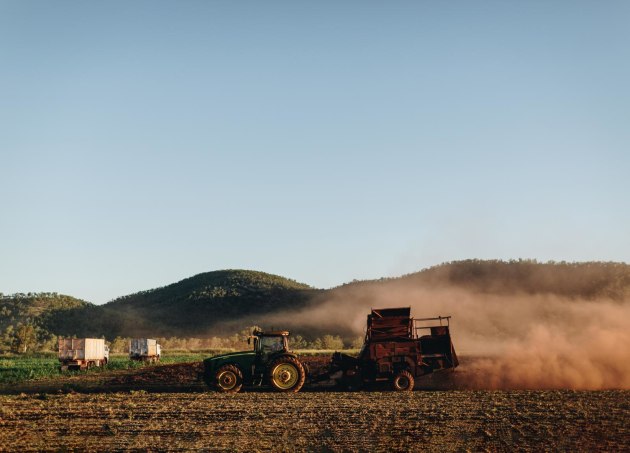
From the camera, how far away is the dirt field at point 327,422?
15469 mm

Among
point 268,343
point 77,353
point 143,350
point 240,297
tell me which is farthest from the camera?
point 240,297

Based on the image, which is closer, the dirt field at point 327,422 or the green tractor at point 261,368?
the dirt field at point 327,422

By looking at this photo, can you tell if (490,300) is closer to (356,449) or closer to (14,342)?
(14,342)

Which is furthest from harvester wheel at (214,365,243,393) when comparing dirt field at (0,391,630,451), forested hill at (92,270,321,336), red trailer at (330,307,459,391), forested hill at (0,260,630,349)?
forested hill at (92,270,321,336)

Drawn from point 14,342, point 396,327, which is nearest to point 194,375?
point 396,327

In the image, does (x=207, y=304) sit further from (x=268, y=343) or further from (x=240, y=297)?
(x=268, y=343)

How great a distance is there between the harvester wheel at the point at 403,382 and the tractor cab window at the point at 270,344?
5.33 meters

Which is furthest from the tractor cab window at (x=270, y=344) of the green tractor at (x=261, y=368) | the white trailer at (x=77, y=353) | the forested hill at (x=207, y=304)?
the forested hill at (x=207, y=304)

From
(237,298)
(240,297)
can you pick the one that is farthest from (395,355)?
(240,297)

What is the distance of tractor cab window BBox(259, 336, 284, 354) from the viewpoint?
27.5 m

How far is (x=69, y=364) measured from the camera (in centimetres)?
4825

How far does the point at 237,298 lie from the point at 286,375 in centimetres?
10478

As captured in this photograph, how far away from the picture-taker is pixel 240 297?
429ft

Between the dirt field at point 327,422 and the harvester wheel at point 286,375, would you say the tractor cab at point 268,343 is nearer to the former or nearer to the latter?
the harvester wheel at point 286,375
